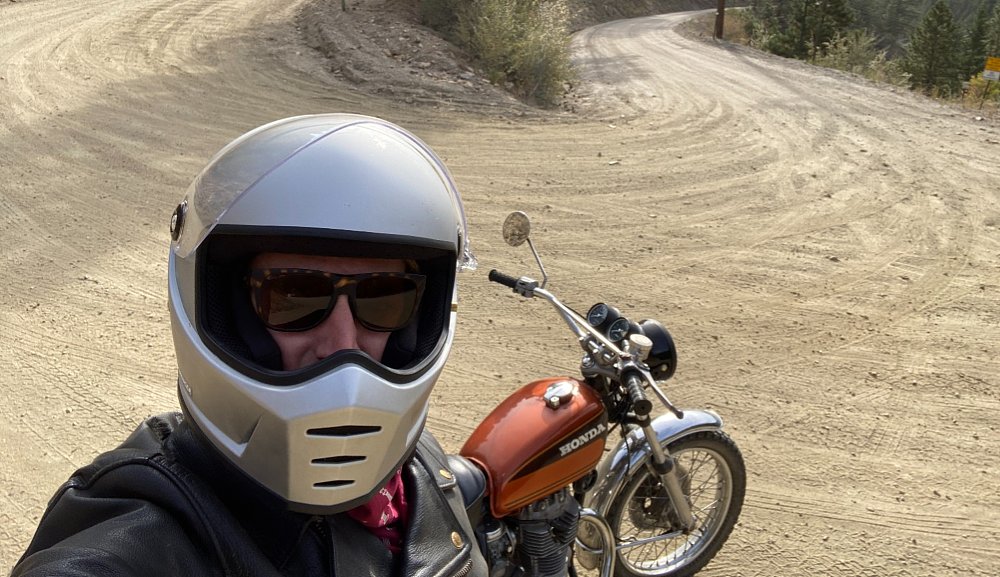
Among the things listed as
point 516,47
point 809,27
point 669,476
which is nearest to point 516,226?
point 669,476

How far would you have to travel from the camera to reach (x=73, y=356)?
4.34 meters

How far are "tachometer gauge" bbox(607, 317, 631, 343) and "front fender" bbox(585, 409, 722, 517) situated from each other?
0.39m

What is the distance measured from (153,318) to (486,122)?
5.65 metres

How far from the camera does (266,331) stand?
1.42 meters

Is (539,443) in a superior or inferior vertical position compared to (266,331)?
inferior

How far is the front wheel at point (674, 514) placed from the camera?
275 cm

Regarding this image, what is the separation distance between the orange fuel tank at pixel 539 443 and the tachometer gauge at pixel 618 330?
6.7 inches

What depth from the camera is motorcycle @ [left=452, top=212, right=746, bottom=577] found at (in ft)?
7.27

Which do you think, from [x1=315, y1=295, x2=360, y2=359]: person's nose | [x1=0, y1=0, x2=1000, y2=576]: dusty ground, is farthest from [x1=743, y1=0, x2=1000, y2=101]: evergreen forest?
[x1=315, y1=295, x2=360, y2=359]: person's nose


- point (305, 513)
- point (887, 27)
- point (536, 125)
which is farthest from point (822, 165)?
point (887, 27)

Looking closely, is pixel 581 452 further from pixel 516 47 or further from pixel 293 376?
pixel 516 47

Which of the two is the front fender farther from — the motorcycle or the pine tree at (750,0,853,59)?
the pine tree at (750,0,853,59)

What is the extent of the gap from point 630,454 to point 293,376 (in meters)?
1.55

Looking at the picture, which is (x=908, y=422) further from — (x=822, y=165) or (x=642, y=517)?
(x=822, y=165)
